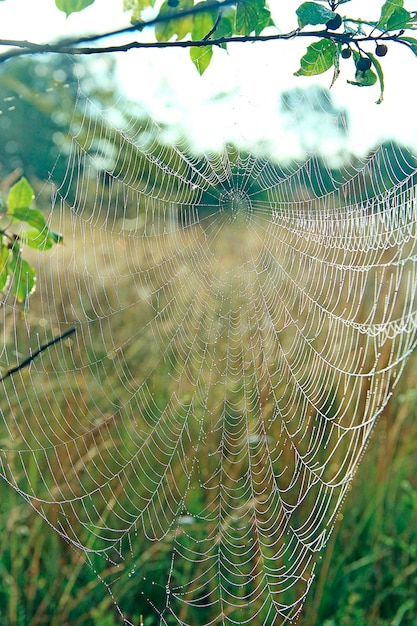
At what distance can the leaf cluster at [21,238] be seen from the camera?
1.65m

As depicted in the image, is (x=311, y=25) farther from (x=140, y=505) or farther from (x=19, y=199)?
(x=140, y=505)

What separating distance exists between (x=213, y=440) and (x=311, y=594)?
0.95m

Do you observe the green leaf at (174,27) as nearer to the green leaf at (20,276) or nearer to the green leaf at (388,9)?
the green leaf at (388,9)

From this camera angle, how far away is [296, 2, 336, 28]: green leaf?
1.45 m

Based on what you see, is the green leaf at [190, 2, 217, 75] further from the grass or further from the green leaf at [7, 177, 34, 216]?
the grass

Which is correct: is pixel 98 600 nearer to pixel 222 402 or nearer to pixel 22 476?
pixel 22 476

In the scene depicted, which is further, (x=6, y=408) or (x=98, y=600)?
(x=6, y=408)

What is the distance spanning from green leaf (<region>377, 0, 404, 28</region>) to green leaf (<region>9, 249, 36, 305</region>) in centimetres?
96

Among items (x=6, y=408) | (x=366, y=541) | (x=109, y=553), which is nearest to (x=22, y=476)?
(x=6, y=408)

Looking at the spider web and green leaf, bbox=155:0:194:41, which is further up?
green leaf, bbox=155:0:194:41

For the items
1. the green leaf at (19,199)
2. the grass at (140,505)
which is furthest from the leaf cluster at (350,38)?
the grass at (140,505)

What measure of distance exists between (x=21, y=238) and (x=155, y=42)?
0.55m

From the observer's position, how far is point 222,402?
4.04m

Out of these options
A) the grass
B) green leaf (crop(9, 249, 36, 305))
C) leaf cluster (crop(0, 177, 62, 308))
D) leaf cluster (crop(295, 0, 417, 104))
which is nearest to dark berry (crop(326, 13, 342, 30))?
leaf cluster (crop(295, 0, 417, 104))
